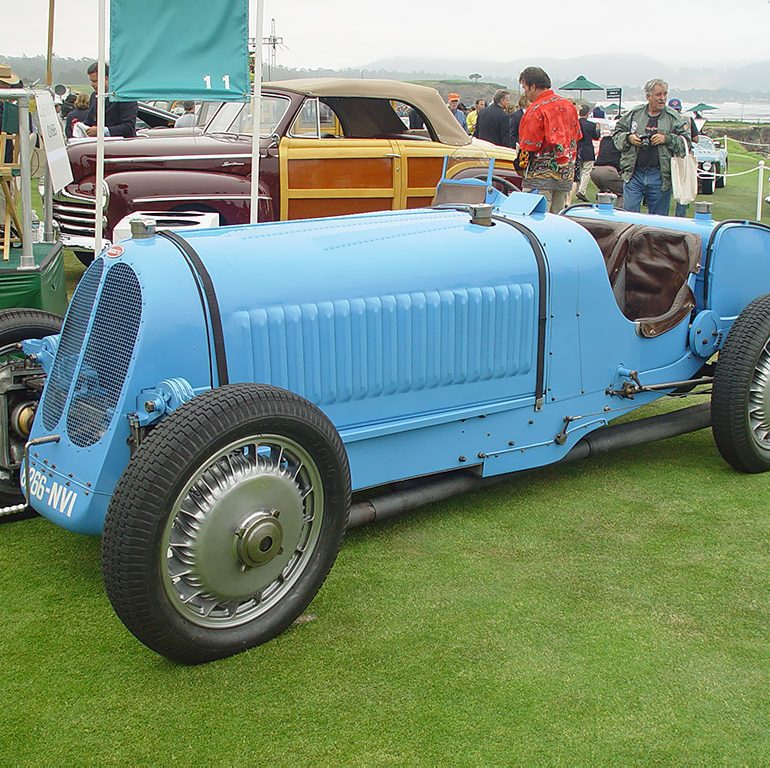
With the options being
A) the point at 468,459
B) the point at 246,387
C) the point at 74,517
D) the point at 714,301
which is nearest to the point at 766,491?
the point at 714,301

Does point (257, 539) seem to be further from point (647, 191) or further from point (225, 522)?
point (647, 191)

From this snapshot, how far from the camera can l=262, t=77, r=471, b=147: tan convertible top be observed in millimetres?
8320

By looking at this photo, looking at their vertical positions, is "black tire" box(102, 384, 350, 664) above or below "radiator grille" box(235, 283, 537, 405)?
below

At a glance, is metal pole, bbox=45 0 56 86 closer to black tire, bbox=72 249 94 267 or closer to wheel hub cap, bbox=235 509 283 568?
black tire, bbox=72 249 94 267

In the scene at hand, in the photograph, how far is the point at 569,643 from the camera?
294 centimetres

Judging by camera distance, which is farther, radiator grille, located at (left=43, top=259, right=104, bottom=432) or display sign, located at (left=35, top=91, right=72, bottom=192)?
display sign, located at (left=35, top=91, right=72, bottom=192)

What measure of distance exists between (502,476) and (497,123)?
8.90 metres

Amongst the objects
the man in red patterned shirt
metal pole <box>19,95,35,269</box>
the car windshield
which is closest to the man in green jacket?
the man in red patterned shirt

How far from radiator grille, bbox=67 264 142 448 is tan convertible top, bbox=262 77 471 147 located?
5.49 m

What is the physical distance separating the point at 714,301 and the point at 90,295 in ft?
9.56

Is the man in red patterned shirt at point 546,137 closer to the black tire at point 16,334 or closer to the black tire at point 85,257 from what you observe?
the black tire at point 85,257

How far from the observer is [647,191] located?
8430 millimetres

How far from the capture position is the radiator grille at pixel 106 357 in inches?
120

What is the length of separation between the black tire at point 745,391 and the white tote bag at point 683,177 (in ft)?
13.7
